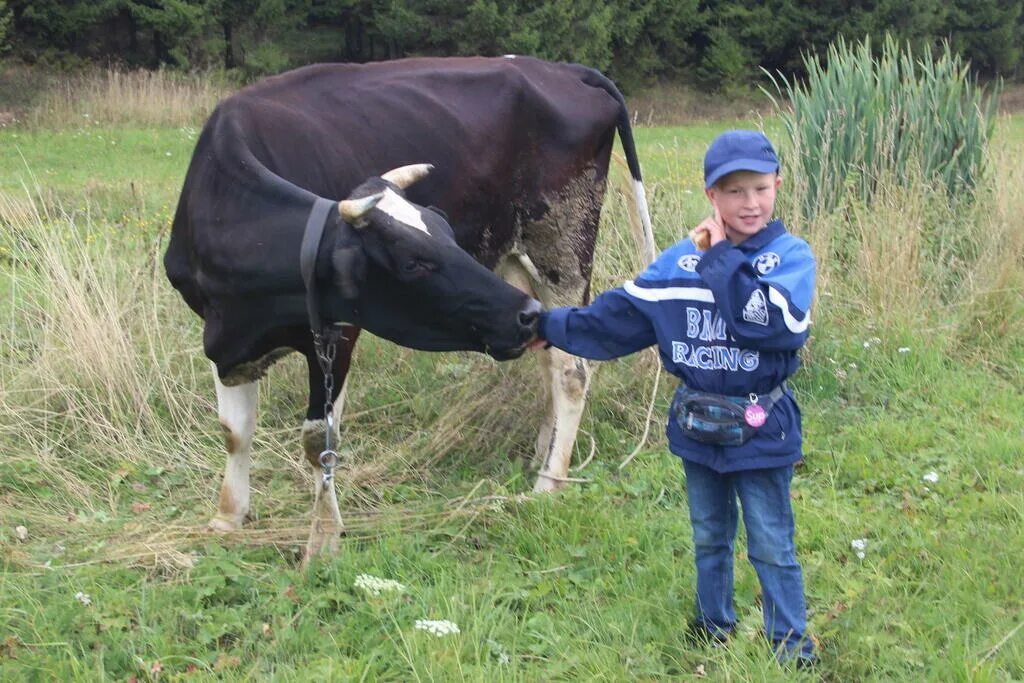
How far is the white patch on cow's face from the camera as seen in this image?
3730 mm

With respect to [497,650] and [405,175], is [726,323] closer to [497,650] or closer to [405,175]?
[497,650]

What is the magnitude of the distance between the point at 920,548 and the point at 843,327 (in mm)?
2644

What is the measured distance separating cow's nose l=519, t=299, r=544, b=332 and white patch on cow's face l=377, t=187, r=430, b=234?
0.45 m

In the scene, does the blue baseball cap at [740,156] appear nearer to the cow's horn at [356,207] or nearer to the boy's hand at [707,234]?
the boy's hand at [707,234]

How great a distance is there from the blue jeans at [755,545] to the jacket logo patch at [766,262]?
0.60 metres

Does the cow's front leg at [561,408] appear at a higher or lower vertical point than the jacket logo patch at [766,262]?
lower

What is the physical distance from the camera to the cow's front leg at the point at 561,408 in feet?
17.1

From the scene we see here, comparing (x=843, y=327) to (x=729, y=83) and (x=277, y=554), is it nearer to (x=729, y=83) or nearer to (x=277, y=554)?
(x=277, y=554)

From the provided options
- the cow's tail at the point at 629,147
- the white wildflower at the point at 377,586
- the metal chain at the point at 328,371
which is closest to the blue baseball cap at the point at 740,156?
the metal chain at the point at 328,371

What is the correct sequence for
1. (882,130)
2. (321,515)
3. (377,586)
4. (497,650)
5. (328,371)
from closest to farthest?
(497,650) → (377,586) → (328,371) → (321,515) → (882,130)

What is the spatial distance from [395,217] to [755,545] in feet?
5.33

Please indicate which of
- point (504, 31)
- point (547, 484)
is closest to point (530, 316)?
point (547, 484)

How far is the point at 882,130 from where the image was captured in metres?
7.88

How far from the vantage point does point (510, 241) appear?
215 inches
